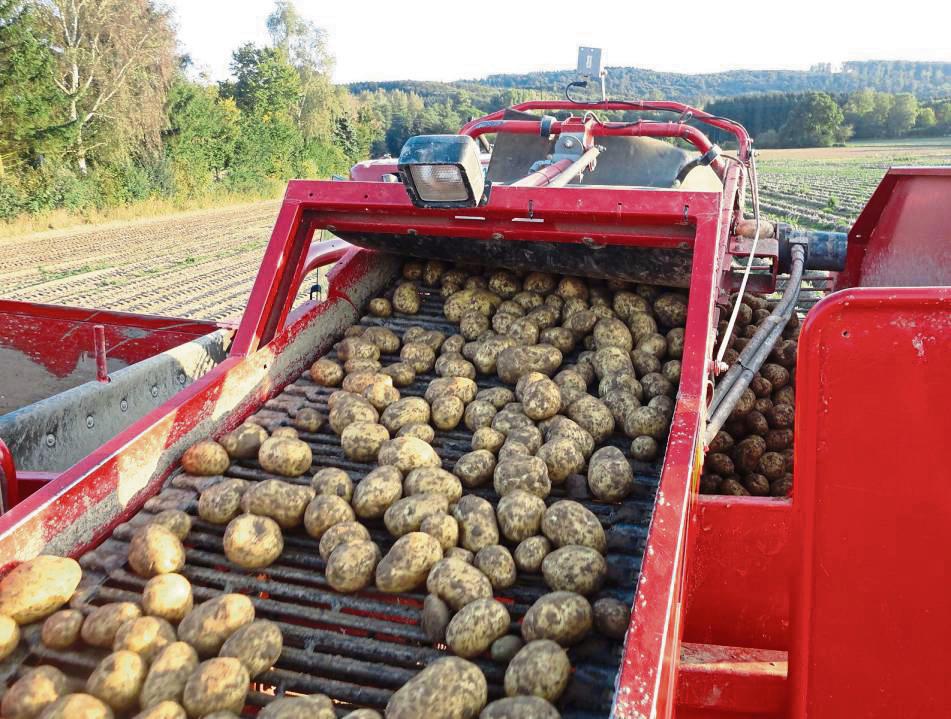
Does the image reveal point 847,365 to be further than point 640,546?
No

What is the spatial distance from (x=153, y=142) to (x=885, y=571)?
25.2 m

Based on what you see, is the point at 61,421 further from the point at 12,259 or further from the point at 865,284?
the point at 12,259

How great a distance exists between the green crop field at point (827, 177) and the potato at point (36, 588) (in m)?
4.48

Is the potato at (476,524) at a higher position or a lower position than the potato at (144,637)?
higher

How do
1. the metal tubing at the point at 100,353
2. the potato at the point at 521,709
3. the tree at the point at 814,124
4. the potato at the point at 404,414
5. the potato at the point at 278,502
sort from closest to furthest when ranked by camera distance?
the potato at the point at 521,709
the potato at the point at 278,502
the potato at the point at 404,414
the metal tubing at the point at 100,353
the tree at the point at 814,124

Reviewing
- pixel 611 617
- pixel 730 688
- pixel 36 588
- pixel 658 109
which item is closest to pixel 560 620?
pixel 611 617

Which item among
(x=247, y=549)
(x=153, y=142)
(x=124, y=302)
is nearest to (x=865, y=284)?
(x=247, y=549)

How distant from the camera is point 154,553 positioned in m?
2.06

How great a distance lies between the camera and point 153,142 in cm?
2302

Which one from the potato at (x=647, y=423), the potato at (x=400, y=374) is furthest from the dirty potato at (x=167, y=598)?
the potato at (x=647, y=423)

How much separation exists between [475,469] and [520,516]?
12.4 inches

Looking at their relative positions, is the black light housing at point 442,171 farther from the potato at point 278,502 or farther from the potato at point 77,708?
the potato at point 77,708

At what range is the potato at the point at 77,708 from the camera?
1.58 metres

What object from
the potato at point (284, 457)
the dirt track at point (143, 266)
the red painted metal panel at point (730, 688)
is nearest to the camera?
the red painted metal panel at point (730, 688)
